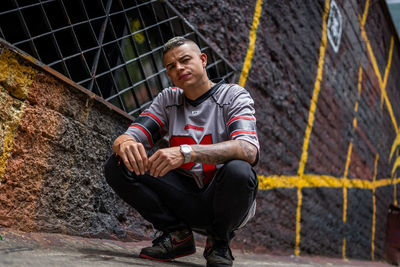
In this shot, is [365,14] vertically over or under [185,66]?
under

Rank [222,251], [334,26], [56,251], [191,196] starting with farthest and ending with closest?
[334,26]
[191,196]
[222,251]
[56,251]

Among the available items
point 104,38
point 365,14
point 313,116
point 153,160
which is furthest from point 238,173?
point 365,14

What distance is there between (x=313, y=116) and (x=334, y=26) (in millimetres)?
1256

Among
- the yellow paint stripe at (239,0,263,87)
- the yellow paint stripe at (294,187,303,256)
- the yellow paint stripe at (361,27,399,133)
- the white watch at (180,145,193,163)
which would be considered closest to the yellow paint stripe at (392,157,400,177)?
the yellow paint stripe at (361,27,399,133)

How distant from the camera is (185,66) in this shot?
5.73 feet

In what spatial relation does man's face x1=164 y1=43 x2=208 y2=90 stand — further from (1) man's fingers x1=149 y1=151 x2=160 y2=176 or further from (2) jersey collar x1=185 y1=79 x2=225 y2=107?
(1) man's fingers x1=149 y1=151 x2=160 y2=176

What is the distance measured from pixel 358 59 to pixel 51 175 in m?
4.89

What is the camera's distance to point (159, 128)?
1813mm

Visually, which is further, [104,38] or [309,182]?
[309,182]

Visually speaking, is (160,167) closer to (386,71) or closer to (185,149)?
(185,149)

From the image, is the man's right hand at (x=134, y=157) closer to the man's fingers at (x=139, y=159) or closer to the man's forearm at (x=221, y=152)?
the man's fingers at (x=139, y=159)

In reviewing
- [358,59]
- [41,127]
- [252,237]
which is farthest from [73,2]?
[358,59]

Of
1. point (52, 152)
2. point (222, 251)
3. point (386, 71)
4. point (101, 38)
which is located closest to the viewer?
point (222, 251)

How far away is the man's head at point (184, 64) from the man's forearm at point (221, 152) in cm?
39
